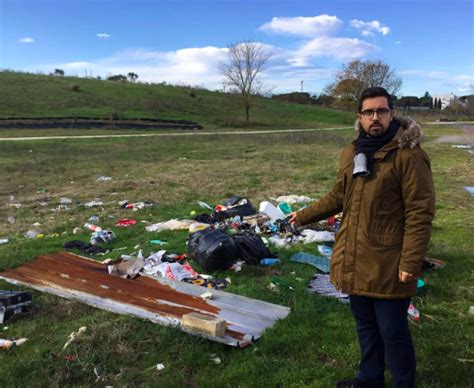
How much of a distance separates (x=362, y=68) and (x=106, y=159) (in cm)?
4679

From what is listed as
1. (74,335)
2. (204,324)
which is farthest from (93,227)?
(204,324)

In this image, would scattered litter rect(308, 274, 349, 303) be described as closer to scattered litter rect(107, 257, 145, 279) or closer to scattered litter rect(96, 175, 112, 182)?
scattered litter rect(107, 257, 145, 279)

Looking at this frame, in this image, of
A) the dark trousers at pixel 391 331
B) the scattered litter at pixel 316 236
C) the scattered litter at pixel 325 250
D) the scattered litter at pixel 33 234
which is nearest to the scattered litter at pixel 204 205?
the scattered litter at pixel 316 236

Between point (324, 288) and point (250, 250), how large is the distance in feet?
3.71

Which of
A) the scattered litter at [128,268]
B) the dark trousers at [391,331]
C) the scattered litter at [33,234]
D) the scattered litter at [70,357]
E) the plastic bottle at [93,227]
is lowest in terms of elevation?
the scattered litter at [33,234]

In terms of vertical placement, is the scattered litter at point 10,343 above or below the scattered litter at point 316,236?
below

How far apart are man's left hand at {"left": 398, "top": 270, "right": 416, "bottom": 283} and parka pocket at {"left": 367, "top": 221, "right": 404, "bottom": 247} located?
0.54ft

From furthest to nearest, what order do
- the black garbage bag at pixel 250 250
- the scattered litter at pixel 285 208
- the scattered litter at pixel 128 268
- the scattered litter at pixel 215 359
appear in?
1. the scattered litter at pixel 285 208
2. the black garbage bag at pixel 250 250
3. the scattered litter at pixel 128 268
4. the scattered litter at pixel 215 359

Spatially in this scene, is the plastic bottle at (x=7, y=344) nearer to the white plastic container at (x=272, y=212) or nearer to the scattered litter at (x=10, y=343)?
the scattered litter at (x=10, y=343)

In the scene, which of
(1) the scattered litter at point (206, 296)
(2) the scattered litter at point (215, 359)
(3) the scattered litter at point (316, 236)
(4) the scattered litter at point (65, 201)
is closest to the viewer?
(2) the scattered litter at point (215, 359)

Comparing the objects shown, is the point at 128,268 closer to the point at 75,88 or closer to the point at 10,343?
the point at 10,343

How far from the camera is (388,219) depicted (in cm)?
255

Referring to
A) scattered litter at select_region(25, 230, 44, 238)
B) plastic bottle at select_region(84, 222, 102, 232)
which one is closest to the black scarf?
plastic bottle at select_region(84, 222, 102, 232)

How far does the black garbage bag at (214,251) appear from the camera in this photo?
5.14 meters
